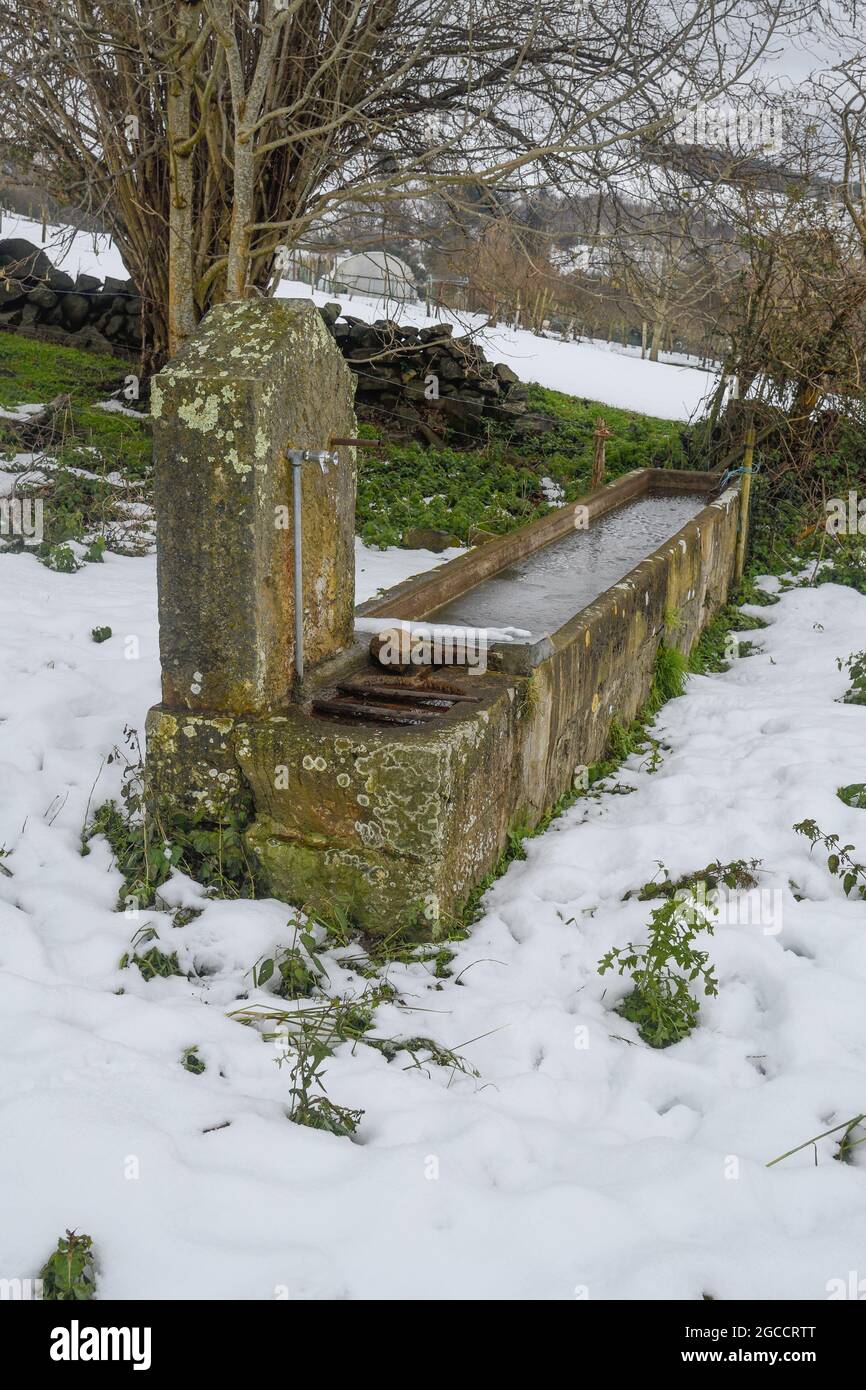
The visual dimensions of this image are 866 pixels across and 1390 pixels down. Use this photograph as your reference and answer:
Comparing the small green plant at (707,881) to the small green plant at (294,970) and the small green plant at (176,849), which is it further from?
the small green plant at (176,849)

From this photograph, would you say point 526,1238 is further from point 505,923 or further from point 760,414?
point 760,414

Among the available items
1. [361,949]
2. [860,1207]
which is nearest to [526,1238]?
[860,1207]

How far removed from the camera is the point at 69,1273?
80.0 inches

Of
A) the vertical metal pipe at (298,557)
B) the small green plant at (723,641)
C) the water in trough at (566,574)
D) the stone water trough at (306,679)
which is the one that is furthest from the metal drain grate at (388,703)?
the small green plant at (723,641)

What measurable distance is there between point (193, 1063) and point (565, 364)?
21.7m

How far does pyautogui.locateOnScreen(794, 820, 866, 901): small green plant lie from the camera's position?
369 centimetres

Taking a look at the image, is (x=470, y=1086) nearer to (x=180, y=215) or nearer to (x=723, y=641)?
(x=723, y=641)

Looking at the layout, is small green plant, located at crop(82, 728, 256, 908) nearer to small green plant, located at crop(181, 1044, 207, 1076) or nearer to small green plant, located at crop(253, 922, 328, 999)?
small green plant, located at crop(253, 922, 328, 999)

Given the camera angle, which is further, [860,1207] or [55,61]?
[55,61]

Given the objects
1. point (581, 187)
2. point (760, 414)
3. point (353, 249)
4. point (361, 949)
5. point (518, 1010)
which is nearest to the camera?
point (518, 1010)

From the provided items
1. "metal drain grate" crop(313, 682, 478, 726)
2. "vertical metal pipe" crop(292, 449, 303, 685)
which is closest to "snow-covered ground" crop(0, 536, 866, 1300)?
"metal drain grate" crop(313, 682, 478, 726)

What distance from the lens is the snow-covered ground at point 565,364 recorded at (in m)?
18.5

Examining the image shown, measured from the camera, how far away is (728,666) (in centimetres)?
704

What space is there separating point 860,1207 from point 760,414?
8.56m
